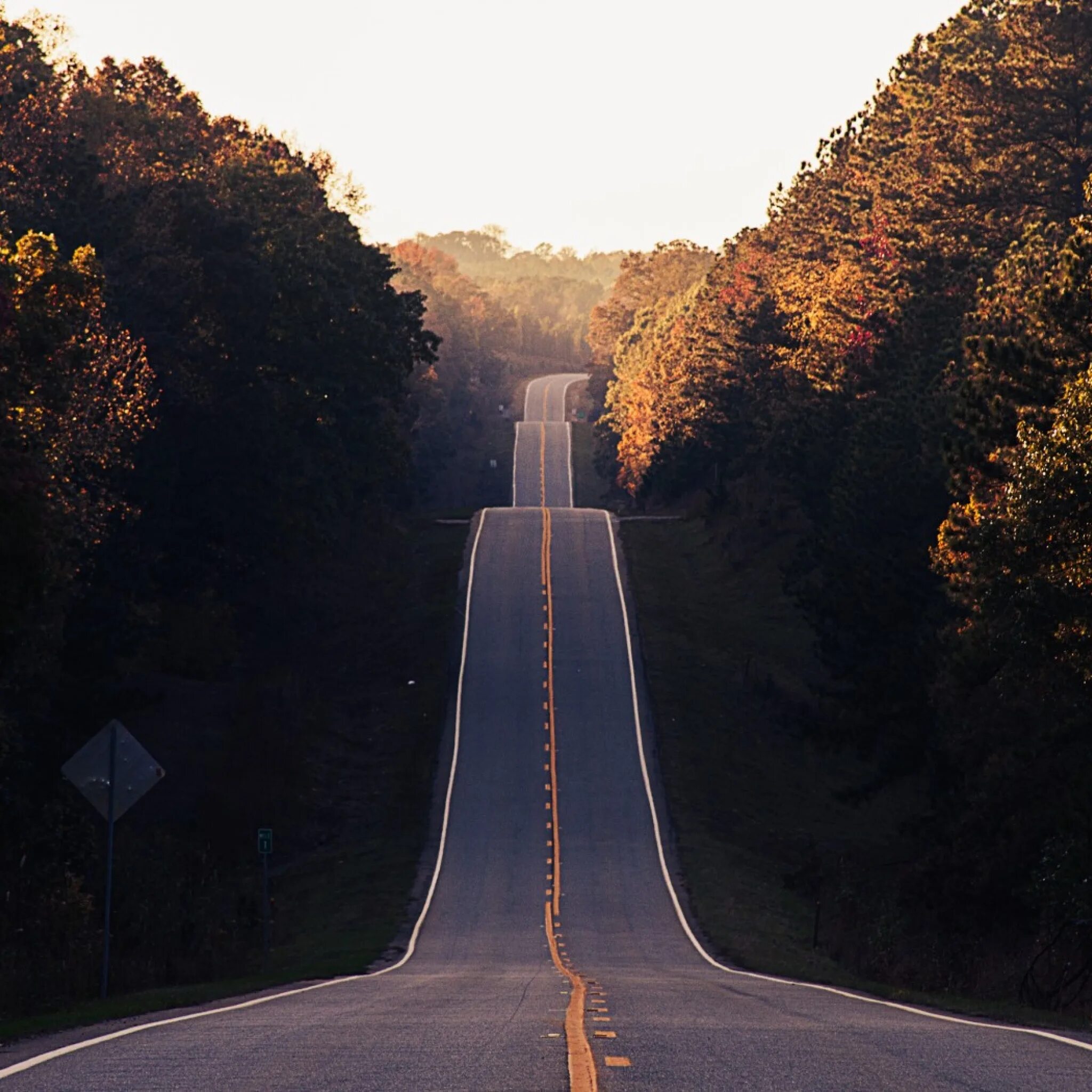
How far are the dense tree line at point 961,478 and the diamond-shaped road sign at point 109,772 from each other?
14.4 metres

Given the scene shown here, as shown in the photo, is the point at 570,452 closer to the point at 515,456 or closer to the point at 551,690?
the point at 515,456

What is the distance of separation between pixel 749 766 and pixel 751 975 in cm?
2568

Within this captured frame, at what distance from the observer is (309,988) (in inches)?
859

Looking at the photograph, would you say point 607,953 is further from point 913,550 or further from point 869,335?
point 869,335

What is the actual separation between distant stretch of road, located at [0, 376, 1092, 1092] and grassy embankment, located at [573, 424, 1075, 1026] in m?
1.13

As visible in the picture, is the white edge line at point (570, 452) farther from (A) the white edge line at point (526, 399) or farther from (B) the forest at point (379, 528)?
(B) the forest at point (379, 528)

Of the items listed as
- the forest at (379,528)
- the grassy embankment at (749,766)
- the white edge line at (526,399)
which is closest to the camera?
the forest at (379,528)

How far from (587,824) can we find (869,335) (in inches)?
1078

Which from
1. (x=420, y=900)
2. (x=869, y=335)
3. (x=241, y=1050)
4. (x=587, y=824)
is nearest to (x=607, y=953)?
(x=420, y=900)

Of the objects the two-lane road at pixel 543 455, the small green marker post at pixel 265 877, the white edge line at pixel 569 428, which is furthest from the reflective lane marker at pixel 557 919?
the white edge line at pixel 569 428

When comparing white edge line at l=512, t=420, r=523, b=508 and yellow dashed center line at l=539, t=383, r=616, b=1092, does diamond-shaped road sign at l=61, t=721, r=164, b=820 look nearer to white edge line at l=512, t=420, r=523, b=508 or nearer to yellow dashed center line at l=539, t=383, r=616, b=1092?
yellow dashed center line at l=539, t=383, r=616, b=1092

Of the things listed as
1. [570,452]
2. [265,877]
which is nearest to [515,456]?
[570,452]

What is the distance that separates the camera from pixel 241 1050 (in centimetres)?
1217

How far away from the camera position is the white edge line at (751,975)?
15.2 m
